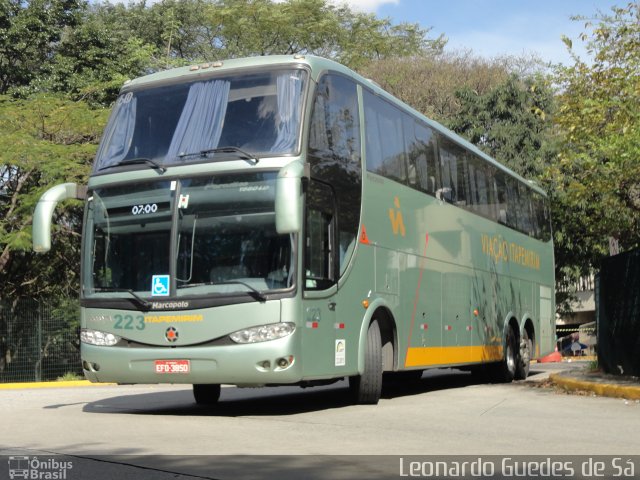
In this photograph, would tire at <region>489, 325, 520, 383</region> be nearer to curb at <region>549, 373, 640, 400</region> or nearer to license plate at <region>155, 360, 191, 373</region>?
curb at <region>549, 373, 640, 400</region>

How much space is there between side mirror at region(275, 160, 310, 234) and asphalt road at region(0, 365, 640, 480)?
81.0 inches

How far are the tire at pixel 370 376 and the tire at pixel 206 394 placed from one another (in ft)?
6.62

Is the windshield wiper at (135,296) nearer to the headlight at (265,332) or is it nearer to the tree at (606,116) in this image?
the headlight at (265,332)

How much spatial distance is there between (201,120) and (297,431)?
407 centimetres

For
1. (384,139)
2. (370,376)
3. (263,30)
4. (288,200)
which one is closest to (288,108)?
(288,200)

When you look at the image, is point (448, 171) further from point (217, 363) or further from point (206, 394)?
point (217, 363)

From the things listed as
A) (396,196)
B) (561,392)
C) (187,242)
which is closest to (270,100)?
(187,242)

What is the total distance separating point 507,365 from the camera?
20.0 meters

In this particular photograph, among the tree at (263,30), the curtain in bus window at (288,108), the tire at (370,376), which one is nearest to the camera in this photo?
the curtain in bus window at (288,108)

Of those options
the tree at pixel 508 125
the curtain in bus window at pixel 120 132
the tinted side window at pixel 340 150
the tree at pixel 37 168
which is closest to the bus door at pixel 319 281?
the tinted side window at pixel 340 150

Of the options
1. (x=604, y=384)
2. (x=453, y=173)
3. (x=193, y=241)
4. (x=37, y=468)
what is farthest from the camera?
(x=453, y=173)

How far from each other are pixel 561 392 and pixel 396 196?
15.1 feet

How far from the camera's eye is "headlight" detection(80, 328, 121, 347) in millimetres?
11664

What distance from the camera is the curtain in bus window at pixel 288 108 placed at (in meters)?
11.4
